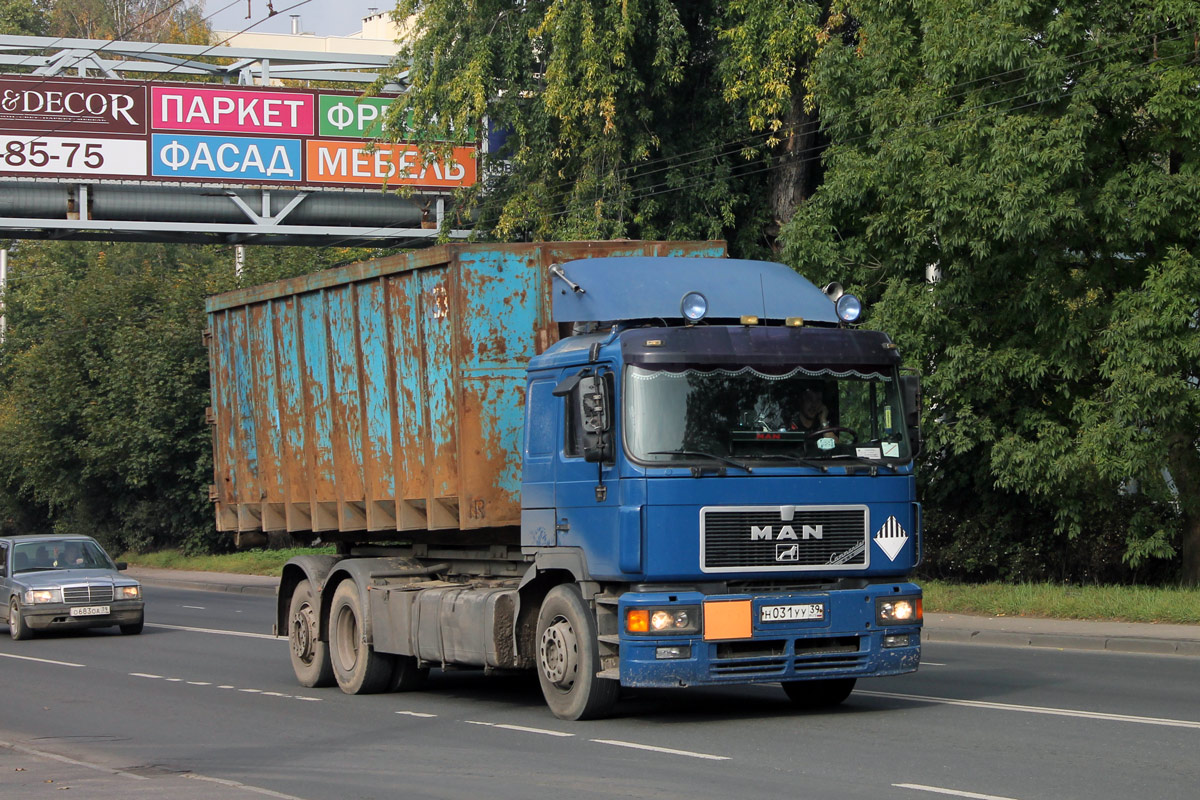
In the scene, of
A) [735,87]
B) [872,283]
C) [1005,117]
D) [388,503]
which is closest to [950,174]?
[1005,117]

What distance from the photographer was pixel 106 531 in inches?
1922

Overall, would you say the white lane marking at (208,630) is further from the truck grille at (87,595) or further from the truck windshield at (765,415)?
the truck windshield at (765,415)

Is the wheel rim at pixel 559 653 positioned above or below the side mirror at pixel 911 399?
below

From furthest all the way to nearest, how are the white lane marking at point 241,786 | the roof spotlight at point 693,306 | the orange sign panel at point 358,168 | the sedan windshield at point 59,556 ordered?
1. the orange sign panel at point 358,168
2. the sedan windshield at point 59,556
3. the roof spotlight at point 693,306
4. the white lane marking at point 241,786

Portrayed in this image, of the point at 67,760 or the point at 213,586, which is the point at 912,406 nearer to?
the point at 67,760

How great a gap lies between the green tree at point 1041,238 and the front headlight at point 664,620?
10.4 metres

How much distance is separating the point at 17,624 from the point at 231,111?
15.8m

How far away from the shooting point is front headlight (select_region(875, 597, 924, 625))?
11180mm

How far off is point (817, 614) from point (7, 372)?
47563 mm

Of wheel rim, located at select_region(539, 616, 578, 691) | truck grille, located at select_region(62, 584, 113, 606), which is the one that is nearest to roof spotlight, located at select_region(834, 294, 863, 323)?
wheel rim, located at select_region(539, 616, 578, 691)

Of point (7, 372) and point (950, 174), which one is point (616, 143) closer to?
point (950, 174)

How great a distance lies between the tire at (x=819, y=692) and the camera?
39.9 ft

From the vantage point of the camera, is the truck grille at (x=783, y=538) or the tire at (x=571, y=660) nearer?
the truck grille at (x=783, y=538)

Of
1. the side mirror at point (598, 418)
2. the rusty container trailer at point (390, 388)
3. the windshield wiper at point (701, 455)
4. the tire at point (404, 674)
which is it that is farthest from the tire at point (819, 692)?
the tire at point (404, 674)
